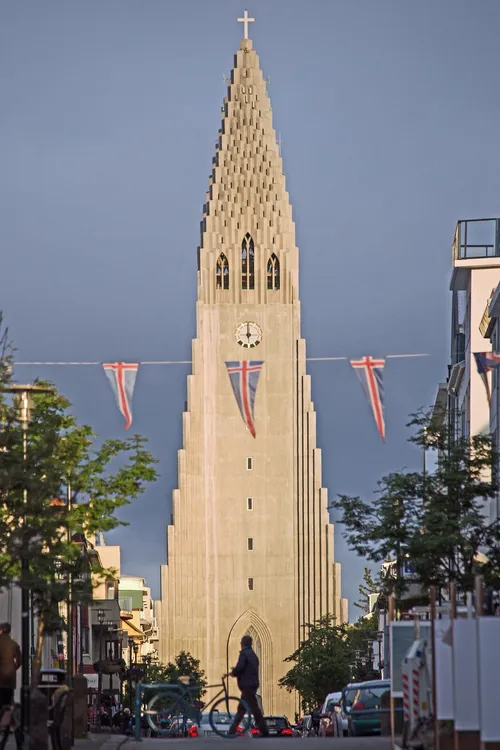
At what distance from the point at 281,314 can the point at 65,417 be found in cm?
9649

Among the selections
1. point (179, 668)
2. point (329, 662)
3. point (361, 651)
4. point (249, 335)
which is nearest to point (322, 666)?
point (329, 662)

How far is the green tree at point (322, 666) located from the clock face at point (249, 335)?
29.7m

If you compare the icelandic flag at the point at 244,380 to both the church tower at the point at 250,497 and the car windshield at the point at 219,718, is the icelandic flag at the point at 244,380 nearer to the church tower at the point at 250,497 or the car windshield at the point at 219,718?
the car windshield at the point at 219,718

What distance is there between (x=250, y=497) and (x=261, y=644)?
11548mm

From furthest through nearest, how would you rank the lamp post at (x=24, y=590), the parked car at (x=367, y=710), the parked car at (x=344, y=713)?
the parked car at (x=344, y=713) → the parked car at (x=367, y=710) → the lamp post at (x=24, y=590)

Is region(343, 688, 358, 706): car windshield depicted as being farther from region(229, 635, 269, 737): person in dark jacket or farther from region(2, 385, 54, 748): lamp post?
region(2, 385, 54, 748): lamp post

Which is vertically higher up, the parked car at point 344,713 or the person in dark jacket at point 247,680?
the person in dark jacket at point 247,680

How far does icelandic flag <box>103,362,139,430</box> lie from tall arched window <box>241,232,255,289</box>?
285 feet

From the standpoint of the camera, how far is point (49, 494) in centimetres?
3084

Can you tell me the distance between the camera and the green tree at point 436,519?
124ft

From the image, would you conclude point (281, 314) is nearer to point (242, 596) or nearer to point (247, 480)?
point (247, 480)

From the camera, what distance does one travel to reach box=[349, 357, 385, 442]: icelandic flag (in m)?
51.8

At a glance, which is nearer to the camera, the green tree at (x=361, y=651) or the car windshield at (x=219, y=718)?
the car windshield at (x=219, y=718)

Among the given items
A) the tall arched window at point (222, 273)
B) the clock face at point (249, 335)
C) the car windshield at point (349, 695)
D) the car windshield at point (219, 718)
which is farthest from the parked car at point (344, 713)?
the tall arched window at point (222, 273)
